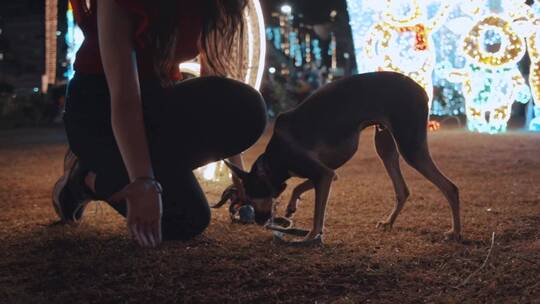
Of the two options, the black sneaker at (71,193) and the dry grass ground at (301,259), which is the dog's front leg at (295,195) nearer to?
the dry grass ground at (301,259)

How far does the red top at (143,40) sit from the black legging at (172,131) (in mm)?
59

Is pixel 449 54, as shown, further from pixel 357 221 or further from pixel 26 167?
pixel 357 221

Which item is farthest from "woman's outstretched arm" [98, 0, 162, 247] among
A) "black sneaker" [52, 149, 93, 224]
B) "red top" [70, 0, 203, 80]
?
"black sneaker" [52, 149, 93, 224]

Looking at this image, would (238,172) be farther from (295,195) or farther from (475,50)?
(475,50)

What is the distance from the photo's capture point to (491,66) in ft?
37.5

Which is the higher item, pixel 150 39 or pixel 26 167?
pixel 150 39

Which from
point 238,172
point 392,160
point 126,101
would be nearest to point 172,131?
point 126,101

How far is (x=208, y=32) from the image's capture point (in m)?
2.45

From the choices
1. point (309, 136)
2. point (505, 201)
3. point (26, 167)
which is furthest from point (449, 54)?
point (309, 136)

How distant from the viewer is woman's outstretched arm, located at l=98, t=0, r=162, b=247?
68.1 inches

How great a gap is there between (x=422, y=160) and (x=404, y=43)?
920cm

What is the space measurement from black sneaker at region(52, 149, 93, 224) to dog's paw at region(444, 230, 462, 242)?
65.5 inches

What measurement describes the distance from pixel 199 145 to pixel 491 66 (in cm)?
975

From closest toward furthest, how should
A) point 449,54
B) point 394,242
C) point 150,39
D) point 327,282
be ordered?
1. point 150,39
2. point 327,282
3. point 394,242
4. point 449,54
